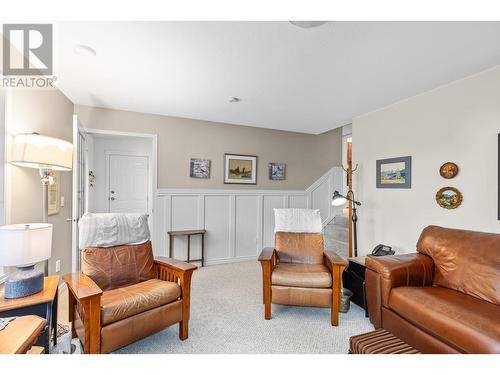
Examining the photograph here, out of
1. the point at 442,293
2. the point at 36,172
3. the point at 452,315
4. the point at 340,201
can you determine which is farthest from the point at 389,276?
the point at 36,172

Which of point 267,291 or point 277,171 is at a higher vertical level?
point 277,171

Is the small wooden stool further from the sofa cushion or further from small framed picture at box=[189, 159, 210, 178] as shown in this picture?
small framed picture at box=[189, 159, 210, 178]

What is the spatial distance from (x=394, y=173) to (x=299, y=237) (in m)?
1.49

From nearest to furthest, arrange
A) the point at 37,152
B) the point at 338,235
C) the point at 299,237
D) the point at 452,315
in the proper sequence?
the point at 452,315
the point at 37,152
the point at 299,237
the point at 338,235

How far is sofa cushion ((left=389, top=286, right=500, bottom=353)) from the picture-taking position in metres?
1.31

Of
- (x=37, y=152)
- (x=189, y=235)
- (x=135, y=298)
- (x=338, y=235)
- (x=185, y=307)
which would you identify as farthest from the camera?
(x=338, y=235)

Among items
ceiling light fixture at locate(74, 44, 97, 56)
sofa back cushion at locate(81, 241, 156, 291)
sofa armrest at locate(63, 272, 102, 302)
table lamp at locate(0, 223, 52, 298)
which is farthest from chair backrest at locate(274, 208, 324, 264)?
ceiling light fixture at locate(74, 44, 97, 56)

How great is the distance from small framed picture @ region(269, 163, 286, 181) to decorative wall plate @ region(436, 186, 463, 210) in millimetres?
2438

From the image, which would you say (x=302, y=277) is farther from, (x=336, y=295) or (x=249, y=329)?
(x=249, y=329)

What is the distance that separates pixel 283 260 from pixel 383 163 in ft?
6.12

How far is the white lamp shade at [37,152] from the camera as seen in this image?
1.84 meters

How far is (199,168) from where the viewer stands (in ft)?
13.0

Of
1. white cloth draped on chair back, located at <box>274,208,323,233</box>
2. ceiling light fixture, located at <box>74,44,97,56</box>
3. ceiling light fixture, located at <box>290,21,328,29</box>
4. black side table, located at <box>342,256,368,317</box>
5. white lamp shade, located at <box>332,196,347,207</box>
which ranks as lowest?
black side table, located at <box>342,256,368,317</box>

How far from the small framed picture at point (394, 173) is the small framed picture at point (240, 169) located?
1971 mm
